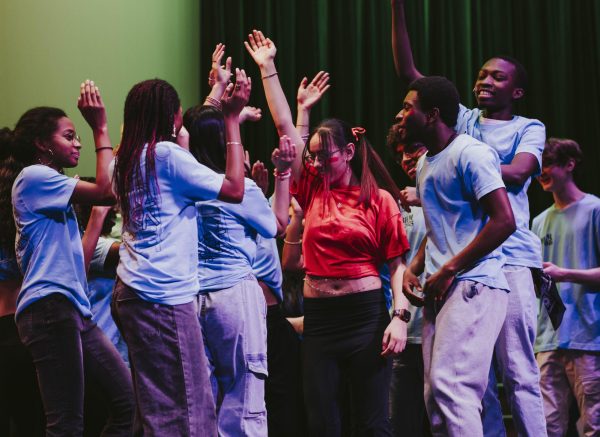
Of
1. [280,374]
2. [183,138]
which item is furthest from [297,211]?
[183,138]

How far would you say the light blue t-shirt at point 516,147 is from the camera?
3240 millimetres

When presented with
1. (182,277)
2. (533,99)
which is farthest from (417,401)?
(533,99)

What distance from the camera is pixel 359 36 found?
5.85 meters

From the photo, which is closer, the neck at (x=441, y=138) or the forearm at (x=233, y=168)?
the forearm at (x=233, y=168)

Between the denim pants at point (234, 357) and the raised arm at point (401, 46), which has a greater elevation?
the raised arm at point (401, 46)

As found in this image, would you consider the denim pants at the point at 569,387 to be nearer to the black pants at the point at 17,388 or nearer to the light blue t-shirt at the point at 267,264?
the light blue t-shirt at the point at 267,264

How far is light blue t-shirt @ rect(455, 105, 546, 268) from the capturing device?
3.24 metres

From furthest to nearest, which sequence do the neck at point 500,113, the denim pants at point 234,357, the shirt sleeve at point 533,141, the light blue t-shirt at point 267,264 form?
the light blue t-shirt at point 267,264
the neck at point 500,113
the shirt sleeve at point 533,141
the denim pants at point 234,357

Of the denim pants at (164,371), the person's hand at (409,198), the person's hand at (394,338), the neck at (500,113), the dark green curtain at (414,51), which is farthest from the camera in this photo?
the dark green curtain at (414,51)

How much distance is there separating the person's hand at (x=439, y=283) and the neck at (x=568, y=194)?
1958mm

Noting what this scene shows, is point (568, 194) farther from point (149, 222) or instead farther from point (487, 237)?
point (149, 222)

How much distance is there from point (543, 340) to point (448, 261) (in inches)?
77.6

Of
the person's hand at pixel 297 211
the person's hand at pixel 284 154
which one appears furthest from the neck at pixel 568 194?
the person's hand at pixel 284 154

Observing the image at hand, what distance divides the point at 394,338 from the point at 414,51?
10.2 feet
